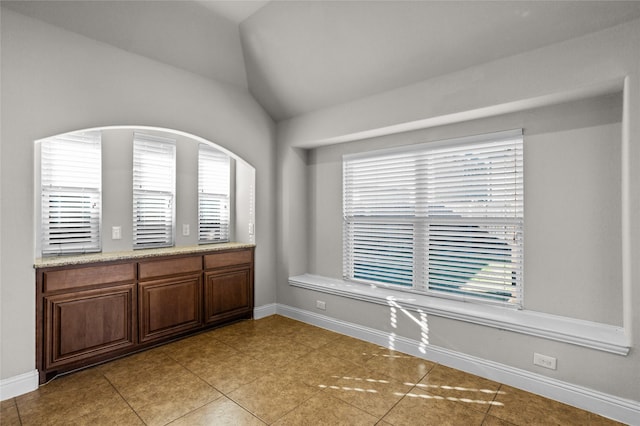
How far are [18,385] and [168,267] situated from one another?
145 centimetres

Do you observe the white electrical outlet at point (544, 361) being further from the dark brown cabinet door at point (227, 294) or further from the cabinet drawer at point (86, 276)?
the cabinet drawer at point (86, 276)

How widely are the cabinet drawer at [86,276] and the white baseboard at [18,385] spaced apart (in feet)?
2.17

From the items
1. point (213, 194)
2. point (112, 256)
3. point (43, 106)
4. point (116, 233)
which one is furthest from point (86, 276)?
point (213, 194)

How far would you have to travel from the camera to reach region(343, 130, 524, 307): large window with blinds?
302 cm

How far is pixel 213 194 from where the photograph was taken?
444 centimetres

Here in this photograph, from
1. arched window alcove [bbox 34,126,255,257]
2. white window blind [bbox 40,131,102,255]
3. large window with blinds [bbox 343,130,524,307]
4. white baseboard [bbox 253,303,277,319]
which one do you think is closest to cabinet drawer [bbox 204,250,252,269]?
arched window alcove [bbox 34,126,255,257]

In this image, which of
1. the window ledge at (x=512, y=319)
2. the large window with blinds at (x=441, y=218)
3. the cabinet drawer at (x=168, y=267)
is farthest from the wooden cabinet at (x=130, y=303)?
the large window with blinds at (x=441, y=218)

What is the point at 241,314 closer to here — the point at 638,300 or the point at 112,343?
the point at 112,343

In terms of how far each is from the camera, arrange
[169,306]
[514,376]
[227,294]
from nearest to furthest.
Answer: [514,376] < [169,306] < [227,294]

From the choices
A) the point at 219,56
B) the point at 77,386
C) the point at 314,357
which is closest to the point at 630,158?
the point at 314,357

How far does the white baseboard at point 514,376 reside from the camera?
2266mm

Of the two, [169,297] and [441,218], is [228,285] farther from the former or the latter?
[441,218]

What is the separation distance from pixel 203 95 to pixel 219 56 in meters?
0.48

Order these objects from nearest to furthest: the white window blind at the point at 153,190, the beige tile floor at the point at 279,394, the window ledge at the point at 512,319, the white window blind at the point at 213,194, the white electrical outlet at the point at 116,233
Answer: the beige tile floor at the point at 279,394 < the window ledge at the point at 512,319 < the white electrical outlet at the point at 116,233 < the white window blind at the point at 153,190 < the white window blind at the point at 213,194
